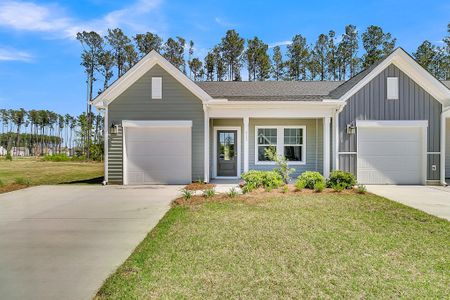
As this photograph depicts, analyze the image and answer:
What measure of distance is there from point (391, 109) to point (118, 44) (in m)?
28.4

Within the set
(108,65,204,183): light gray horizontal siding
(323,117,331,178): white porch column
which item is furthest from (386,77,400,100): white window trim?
(108,65,204,183): light gray horizontal siding

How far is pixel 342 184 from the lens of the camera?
29.9 ft

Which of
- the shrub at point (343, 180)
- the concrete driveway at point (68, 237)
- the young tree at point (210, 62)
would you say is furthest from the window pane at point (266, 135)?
the young tree at point (210, 62)

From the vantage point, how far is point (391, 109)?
1079 cm

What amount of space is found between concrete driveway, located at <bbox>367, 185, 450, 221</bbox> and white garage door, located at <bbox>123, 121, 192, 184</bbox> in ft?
23.6

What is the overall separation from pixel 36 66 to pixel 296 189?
67.9 ft

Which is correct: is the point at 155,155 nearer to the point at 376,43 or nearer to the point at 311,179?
the point at 311,179

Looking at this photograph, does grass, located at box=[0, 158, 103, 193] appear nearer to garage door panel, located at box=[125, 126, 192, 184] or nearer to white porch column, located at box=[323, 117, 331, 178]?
garage door panel, located at box=[125, 126, 192, 184]

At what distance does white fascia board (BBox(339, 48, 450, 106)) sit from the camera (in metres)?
10.4

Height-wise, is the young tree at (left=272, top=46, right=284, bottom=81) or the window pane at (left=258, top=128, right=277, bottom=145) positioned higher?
the young tree at (left=272, top=46, right=284, bottom=81)

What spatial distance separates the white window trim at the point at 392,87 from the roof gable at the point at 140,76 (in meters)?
7.09

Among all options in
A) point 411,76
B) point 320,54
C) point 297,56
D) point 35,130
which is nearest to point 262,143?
point 411,76

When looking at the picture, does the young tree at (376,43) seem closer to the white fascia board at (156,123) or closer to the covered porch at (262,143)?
the covered porch at (262,143)

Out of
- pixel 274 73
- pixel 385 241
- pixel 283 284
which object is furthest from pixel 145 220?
pixel 274 73
